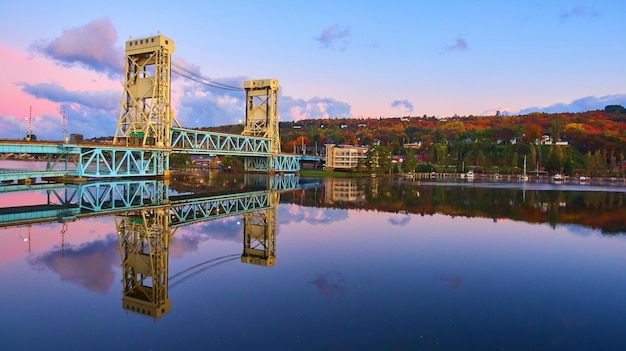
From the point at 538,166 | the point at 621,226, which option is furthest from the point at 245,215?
the point at 538,166

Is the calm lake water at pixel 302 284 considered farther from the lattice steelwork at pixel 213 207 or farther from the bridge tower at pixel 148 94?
the bridge tower at pixel 148 94

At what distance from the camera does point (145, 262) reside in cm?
980

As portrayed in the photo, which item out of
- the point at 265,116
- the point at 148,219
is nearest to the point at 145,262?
the point at 148,219

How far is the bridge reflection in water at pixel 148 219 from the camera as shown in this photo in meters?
8.47

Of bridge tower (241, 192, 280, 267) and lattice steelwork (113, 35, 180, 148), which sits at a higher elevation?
lattice steelwork (113, 35, 180, 148)

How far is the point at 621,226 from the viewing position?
17859 millimetres

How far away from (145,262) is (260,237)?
4417 millimetres

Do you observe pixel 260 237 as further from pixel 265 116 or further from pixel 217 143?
pixel 265 116

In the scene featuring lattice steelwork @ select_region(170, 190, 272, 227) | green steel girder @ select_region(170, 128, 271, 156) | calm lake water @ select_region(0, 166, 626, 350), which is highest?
green steel girder @ select_region(170, 128, 271, 156)

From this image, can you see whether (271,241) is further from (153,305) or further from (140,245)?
(153,305)

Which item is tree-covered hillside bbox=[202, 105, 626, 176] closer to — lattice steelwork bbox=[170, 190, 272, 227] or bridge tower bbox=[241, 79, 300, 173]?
bridge tower bbox=[241, 79, 300, 173]

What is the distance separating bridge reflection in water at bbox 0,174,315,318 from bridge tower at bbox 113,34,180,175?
9.49 meters

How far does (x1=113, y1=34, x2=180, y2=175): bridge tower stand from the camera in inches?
1412

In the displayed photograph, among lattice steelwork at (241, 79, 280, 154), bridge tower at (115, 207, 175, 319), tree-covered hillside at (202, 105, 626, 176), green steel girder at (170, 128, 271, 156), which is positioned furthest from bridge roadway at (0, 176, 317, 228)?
tree-covered hillside at (202, 105, 626, 176)
